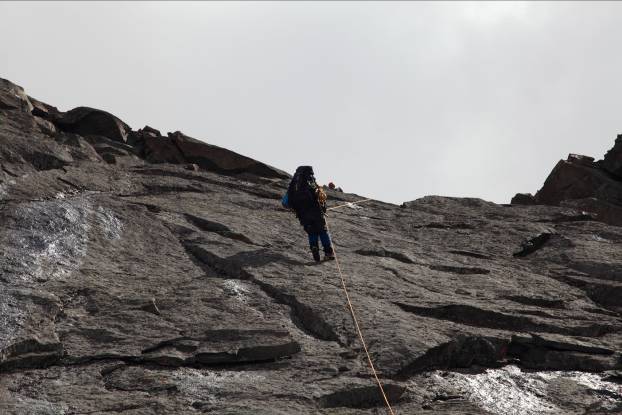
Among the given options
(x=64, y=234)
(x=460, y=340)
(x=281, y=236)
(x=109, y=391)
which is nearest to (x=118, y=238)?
(x=64, y=234)

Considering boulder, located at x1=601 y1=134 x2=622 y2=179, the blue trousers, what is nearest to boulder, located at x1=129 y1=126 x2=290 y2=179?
the blue trousers

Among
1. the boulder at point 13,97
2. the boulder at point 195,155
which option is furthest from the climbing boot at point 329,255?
the boulder at point 13,97

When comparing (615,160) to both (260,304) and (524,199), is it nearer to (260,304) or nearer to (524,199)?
(524,199)

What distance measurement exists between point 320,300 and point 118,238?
152 inches

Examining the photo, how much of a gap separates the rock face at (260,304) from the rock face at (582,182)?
738 cm

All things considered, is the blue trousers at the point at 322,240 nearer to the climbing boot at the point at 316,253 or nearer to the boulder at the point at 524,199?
the climbing boot at the point at 316,253

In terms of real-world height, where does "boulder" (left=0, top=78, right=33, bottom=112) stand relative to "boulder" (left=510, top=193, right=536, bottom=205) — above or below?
below

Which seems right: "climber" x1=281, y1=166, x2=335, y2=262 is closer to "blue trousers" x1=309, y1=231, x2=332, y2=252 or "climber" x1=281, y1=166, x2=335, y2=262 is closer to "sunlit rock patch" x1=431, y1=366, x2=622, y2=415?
"blue trousers" x1=309, y1=231, x2=332, y2=252

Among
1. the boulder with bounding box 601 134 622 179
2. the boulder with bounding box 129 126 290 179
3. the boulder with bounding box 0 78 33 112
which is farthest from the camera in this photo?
the boulder with bounding box 601 134 622 179

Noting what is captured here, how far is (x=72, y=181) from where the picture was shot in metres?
17.1

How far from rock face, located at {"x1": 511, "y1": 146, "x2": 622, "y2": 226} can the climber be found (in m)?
12.7

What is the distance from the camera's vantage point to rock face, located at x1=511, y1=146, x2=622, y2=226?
2750 centimetres

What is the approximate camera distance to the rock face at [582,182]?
2750cm

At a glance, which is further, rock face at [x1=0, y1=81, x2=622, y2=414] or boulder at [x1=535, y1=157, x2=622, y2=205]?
boulder at [x1=535, y1=157, x2=622, y2=205]
